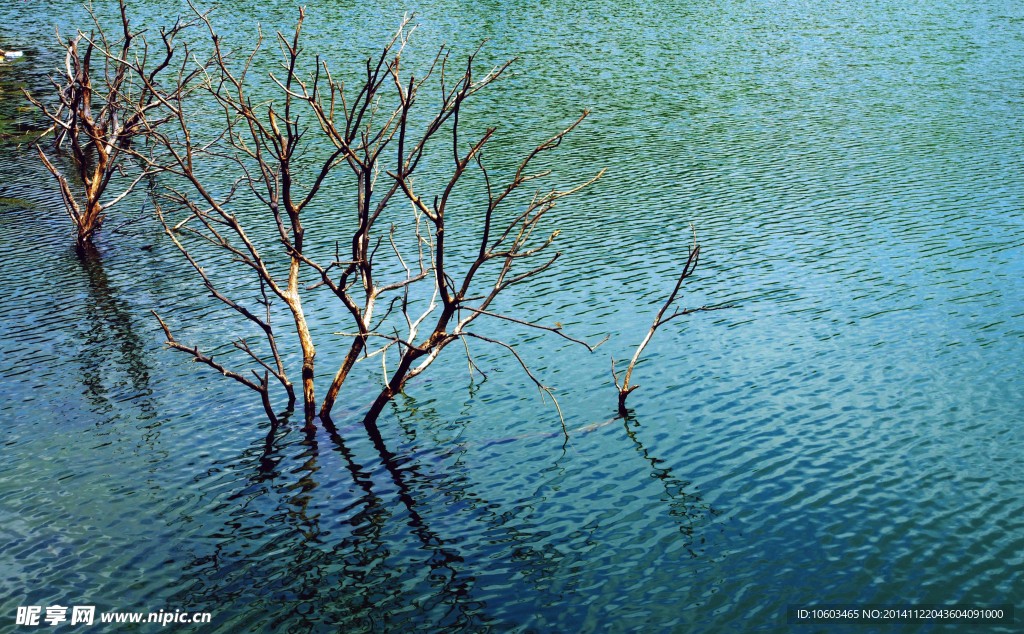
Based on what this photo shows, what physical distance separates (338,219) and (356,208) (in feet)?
5.98

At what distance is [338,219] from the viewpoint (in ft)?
90.5

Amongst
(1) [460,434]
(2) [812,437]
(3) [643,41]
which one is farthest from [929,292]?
(3) [643,41]

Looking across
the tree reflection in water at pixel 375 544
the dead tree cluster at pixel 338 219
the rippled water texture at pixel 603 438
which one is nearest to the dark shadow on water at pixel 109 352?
the rippled water texture at pixel 603 438

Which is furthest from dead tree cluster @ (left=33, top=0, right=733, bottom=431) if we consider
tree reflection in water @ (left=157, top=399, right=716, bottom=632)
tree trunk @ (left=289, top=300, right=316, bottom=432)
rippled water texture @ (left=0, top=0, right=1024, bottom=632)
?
tree reflection in water @ (left=157, top=399, right=716, bottom=632)

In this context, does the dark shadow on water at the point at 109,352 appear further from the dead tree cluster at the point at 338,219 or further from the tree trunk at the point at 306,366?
the tree trunk at the point at 306,366

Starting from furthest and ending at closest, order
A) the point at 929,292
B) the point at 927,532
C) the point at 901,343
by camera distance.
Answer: the point at 929,292 < the point at 901,343 < the point at 927,532

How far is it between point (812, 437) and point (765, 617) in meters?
4.88

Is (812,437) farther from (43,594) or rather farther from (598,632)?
(43,594)

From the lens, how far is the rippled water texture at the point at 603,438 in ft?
37.6

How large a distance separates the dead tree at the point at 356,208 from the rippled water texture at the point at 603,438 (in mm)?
1256

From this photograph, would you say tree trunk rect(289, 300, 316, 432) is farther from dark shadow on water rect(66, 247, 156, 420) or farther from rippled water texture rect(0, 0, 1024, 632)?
dark shadow on water rect(66, 247, 156, 420)

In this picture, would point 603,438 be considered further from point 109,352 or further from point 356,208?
point 356,208

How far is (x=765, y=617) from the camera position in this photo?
35.4 feet

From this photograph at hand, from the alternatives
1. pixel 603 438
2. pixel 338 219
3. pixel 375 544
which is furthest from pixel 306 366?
pixel 338 219
